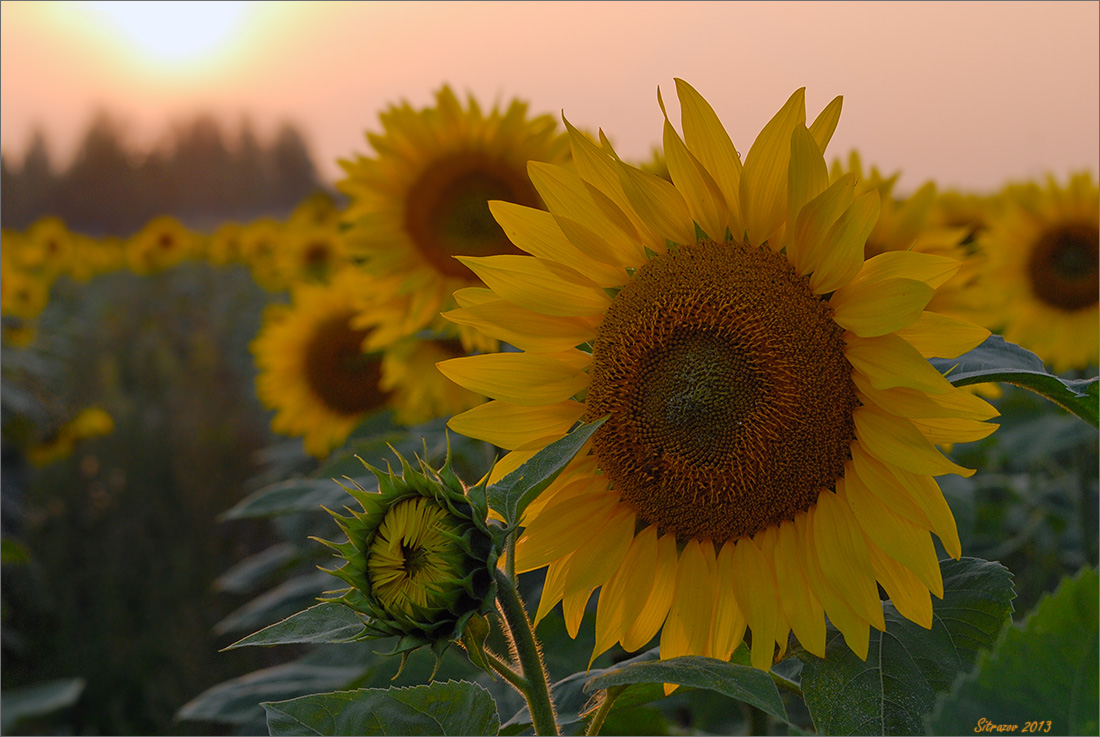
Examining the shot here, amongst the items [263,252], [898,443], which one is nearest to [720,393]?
[898,443]

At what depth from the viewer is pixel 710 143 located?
0.88 m

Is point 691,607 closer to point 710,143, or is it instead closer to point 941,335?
point 941,335

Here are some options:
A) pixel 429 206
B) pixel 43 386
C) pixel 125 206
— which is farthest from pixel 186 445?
pixel 125 206

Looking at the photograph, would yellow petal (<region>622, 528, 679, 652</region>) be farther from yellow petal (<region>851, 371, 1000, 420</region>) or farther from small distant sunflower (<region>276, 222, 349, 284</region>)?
small distant sunflower (<region>276, 222, 349, 284</region>)

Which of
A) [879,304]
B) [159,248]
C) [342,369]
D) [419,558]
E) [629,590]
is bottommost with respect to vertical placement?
[629,590]

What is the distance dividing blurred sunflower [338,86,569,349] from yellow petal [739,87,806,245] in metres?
1.14

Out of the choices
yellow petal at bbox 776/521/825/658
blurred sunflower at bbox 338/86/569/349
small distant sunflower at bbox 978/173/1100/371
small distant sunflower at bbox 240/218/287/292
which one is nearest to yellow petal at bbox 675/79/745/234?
yellow petal at bbox 776/521/825/658

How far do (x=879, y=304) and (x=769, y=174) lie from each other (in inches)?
6.6

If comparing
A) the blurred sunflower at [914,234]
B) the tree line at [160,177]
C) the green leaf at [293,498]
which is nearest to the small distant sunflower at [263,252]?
the green leaf at [293,498]

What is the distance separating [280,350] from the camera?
9.82ft

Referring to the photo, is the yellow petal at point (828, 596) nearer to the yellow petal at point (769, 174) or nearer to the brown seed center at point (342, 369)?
the yellow petal at point (769, 174)

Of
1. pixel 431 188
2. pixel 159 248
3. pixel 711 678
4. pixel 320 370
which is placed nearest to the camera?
pixel 711 678

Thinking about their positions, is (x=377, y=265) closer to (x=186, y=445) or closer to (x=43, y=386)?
(x=186, y=445)

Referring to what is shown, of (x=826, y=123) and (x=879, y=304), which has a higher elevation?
(x=826, y=123)
